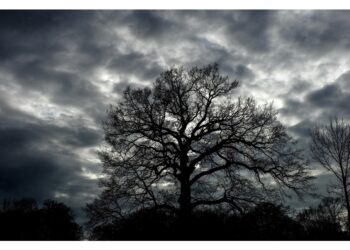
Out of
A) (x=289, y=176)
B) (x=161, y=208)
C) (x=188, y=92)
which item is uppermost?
(x=188, y=92)

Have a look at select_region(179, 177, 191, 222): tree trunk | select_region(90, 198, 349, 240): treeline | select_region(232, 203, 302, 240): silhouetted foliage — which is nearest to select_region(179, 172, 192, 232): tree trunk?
select_region(179, 177, 191, 222): tree trunk

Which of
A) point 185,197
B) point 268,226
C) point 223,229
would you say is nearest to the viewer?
point 223,229

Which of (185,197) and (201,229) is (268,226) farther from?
(185,197)

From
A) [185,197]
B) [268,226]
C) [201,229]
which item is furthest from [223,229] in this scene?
[185,197]

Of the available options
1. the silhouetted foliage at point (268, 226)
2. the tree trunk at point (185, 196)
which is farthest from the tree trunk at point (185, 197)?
the silhouetted foliage at point (268, 226)

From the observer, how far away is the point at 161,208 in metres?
23.5

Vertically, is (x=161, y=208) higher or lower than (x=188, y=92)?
lower

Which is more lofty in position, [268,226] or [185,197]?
[185,197]

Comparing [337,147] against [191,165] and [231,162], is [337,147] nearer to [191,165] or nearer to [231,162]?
[231,162]

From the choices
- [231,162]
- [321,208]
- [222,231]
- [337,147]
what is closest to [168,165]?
[231,162]

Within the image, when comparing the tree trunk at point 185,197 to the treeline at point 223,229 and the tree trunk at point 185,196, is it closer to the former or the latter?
the tree trunk at point 185,196

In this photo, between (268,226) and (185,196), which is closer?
(268,226)

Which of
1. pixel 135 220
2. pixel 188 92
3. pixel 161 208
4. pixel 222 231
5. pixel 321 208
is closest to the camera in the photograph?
pixel 222 231

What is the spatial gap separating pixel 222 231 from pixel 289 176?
10.1m
